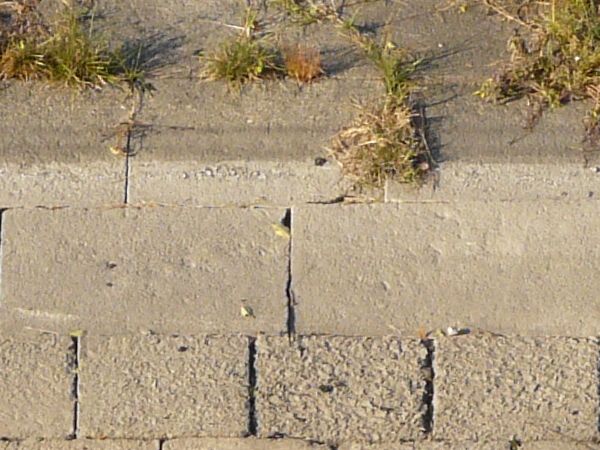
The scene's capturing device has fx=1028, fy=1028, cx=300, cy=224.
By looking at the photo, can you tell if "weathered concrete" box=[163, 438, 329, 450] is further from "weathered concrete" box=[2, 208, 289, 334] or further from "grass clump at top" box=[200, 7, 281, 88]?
"grass clump at top" box=[200, 7, 281, 88]

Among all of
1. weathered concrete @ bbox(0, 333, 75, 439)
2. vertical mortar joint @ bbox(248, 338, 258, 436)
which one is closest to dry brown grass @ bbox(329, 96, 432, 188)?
vertical mortar joint @ bbox(248, 338, 258, 436)

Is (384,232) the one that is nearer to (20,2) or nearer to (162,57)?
(162,57)

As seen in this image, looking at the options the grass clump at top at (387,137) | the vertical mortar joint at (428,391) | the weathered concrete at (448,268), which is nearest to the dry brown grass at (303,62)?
the grass clump at top at (387,137)

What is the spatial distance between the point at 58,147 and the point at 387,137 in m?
1.23

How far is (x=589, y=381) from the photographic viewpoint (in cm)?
363

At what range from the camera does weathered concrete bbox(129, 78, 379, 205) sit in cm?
383

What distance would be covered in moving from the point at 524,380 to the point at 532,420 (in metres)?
0.14

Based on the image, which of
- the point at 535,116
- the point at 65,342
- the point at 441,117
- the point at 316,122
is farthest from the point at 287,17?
the point at 65,342

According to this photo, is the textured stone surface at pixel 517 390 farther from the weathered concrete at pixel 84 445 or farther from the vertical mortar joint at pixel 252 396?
the weathered concrete at pixel 84 445

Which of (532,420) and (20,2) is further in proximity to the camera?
(20,2)

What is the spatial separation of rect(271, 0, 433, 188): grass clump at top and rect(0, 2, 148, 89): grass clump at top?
0.86m

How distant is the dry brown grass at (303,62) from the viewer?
3889 mm

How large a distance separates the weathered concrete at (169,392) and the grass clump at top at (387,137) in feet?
2.55

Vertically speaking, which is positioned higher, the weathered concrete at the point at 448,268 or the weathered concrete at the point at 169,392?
the weathered concrete at the point at 448,268
